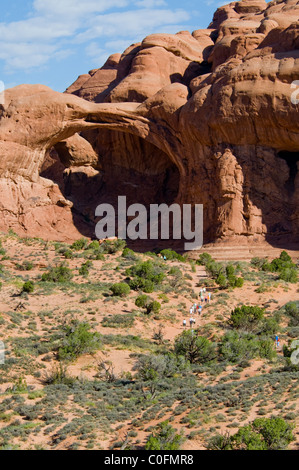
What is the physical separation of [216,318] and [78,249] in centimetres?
1182

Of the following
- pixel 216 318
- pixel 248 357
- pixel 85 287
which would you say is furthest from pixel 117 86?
pixel 248 357

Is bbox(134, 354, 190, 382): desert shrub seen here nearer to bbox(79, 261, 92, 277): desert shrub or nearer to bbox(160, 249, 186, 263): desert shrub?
bbox(79, 261, 92, 277): desert shrub

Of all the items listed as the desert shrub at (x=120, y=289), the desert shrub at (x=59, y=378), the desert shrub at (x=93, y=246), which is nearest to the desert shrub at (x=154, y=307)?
the desert shrub at (x=120, y=289)

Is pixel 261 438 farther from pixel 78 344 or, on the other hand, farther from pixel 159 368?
pixel 78 344

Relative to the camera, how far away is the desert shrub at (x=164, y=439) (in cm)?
1356

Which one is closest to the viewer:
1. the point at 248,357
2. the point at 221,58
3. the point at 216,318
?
the point at 248,357

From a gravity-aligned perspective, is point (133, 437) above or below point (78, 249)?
below

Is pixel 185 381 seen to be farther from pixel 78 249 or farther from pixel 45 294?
pixel 78 249

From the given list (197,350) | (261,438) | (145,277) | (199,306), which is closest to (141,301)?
(199,306)

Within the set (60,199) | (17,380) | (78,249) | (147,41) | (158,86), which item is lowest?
(17,380)

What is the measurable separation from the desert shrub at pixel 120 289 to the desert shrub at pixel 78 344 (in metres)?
5.90

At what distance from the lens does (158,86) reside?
4669cm

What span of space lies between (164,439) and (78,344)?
884cm

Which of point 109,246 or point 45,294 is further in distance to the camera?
point 109,246
